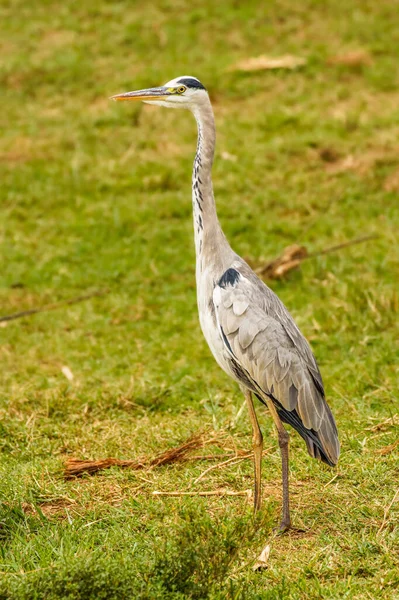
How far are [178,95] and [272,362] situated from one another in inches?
63.4

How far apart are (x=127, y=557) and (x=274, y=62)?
897cm

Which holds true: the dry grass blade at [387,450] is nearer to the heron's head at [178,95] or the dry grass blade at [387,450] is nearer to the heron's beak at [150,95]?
the heron's head at [178,95]

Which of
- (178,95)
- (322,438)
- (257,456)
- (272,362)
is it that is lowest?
(257,456)

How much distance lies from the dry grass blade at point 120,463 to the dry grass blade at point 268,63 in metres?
7.45

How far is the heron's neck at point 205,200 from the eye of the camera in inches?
195

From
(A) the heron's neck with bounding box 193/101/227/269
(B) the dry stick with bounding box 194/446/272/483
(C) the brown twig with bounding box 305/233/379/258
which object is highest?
(A) the heron's neck with bounding box 193/101/227/269

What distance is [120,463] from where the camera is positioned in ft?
17.0

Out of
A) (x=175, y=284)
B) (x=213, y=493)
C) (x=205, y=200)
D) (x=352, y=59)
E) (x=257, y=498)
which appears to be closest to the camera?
(x=257, y=498)

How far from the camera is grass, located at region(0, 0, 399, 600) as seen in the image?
411 cm

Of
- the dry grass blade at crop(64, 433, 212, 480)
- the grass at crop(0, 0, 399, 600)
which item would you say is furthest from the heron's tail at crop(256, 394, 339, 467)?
the dry grass blade at crop(64, 433, 212, 480)

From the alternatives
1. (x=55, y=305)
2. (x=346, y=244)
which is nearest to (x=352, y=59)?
(x=346, y=244)

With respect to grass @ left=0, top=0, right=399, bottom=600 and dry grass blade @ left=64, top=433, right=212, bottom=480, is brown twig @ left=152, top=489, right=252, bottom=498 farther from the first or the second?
dry grass blade @ left=64, top=433, right=212, bottom=480

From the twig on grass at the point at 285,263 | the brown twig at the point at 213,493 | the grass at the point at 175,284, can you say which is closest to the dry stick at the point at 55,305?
the grass at the point at 175,284

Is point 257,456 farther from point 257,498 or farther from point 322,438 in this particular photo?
point 322,438
